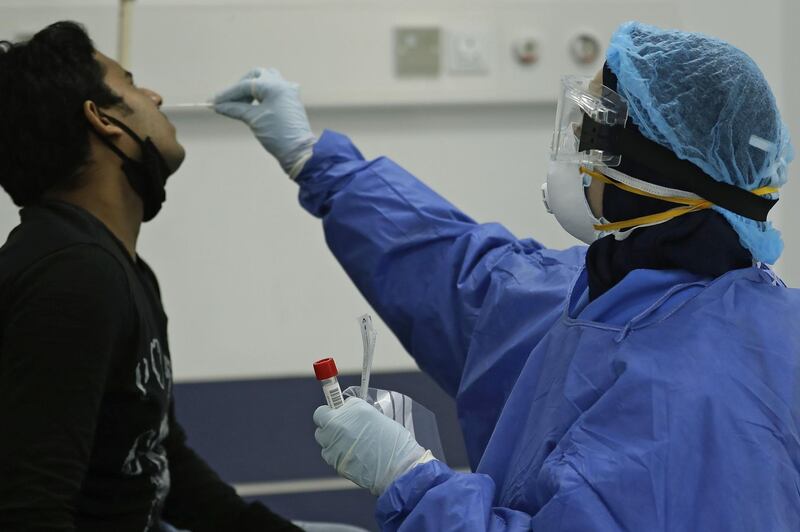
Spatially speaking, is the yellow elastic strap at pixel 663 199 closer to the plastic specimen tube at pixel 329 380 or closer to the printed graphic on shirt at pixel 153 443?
the plastic specimen tube at pixel 329 380

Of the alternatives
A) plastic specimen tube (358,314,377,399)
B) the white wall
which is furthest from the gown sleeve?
the white wall

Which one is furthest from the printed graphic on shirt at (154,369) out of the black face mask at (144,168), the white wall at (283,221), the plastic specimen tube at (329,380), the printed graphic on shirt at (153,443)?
the white wall at (283,221)

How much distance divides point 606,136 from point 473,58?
131 centimetres

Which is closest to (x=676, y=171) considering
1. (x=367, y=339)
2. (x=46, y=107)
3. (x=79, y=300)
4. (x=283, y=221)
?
(x=367, y=339)

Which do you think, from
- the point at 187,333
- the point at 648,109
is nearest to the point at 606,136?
the point at 648,109

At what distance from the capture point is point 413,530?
1026mm

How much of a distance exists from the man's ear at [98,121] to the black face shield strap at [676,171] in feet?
2.46

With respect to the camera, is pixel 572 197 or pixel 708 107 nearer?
pixel 708 107

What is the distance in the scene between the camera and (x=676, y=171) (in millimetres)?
1090

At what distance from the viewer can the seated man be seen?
120 centimetres

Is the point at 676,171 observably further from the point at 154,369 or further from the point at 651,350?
the point at 154,369

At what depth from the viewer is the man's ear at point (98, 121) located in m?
1.44

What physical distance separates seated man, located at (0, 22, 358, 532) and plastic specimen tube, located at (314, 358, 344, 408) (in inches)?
12.6

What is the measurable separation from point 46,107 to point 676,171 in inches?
35.4
